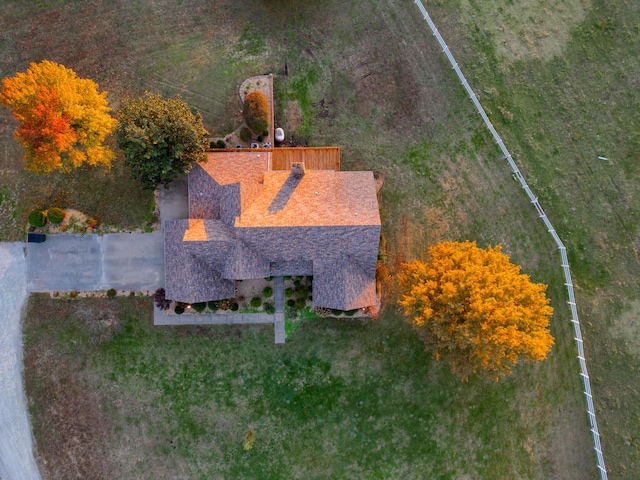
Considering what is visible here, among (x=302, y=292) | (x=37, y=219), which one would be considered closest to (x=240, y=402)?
Answer: (x=302, y=292)

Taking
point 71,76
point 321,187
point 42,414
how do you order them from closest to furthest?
point 71,76 → point 321,187 → point 42,414

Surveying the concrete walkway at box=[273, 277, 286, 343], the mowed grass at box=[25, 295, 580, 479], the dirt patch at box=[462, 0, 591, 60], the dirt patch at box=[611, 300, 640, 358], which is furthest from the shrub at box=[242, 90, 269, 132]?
the dirt patch at box=[611, 300, 640, 358]

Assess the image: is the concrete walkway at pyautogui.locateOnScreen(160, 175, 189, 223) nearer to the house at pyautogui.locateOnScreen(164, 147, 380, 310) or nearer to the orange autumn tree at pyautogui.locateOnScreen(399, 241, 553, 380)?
the house at pyautogui.locateOnScreen(164, 147, 380, 310)

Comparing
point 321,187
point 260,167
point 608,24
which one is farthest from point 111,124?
point 608,24

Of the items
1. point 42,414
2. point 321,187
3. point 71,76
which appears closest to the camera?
point 71,76

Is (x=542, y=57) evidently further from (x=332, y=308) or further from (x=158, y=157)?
(x=158, y=157)

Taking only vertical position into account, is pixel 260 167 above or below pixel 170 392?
above
